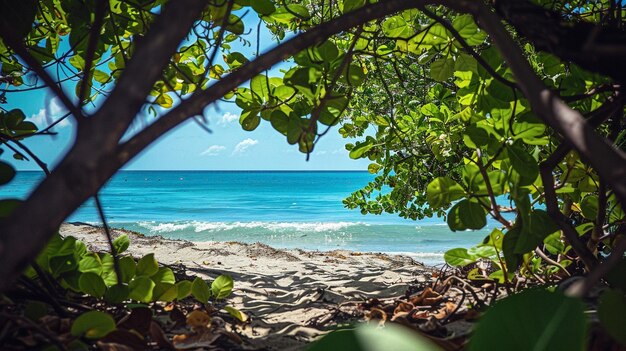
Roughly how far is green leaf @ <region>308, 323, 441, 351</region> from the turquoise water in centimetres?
27

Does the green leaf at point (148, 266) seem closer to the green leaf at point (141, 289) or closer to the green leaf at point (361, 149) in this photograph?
the green leaf at point (141, 289)

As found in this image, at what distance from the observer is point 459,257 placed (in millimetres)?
1292

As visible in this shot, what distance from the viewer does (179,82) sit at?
1895mm

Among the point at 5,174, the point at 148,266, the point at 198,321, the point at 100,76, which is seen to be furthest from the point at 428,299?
the point at 100,76

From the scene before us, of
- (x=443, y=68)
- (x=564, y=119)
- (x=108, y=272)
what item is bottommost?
(x=108, y=272)

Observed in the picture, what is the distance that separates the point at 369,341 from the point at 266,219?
2591 cm

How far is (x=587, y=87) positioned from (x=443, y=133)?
924 millimetres

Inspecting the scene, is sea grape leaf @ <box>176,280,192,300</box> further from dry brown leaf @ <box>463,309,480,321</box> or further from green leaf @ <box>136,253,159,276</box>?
dry brown leaf @ <box>463,309,480,321</box>

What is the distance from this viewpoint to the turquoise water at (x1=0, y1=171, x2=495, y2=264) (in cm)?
1542

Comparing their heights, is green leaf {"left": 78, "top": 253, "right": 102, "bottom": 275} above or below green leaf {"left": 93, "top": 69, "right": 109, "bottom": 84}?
below

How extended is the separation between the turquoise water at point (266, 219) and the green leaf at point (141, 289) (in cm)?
21

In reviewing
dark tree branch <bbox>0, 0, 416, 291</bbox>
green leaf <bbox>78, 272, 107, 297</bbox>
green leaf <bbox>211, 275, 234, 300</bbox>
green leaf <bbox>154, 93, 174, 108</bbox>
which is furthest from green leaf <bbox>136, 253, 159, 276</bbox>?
green leaf <bbox>154, 93, 174, 108</bbox>

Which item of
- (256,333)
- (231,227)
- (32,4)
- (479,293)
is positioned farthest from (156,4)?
(231,227)

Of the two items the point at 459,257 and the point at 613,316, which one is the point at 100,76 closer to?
the point at 459,257
